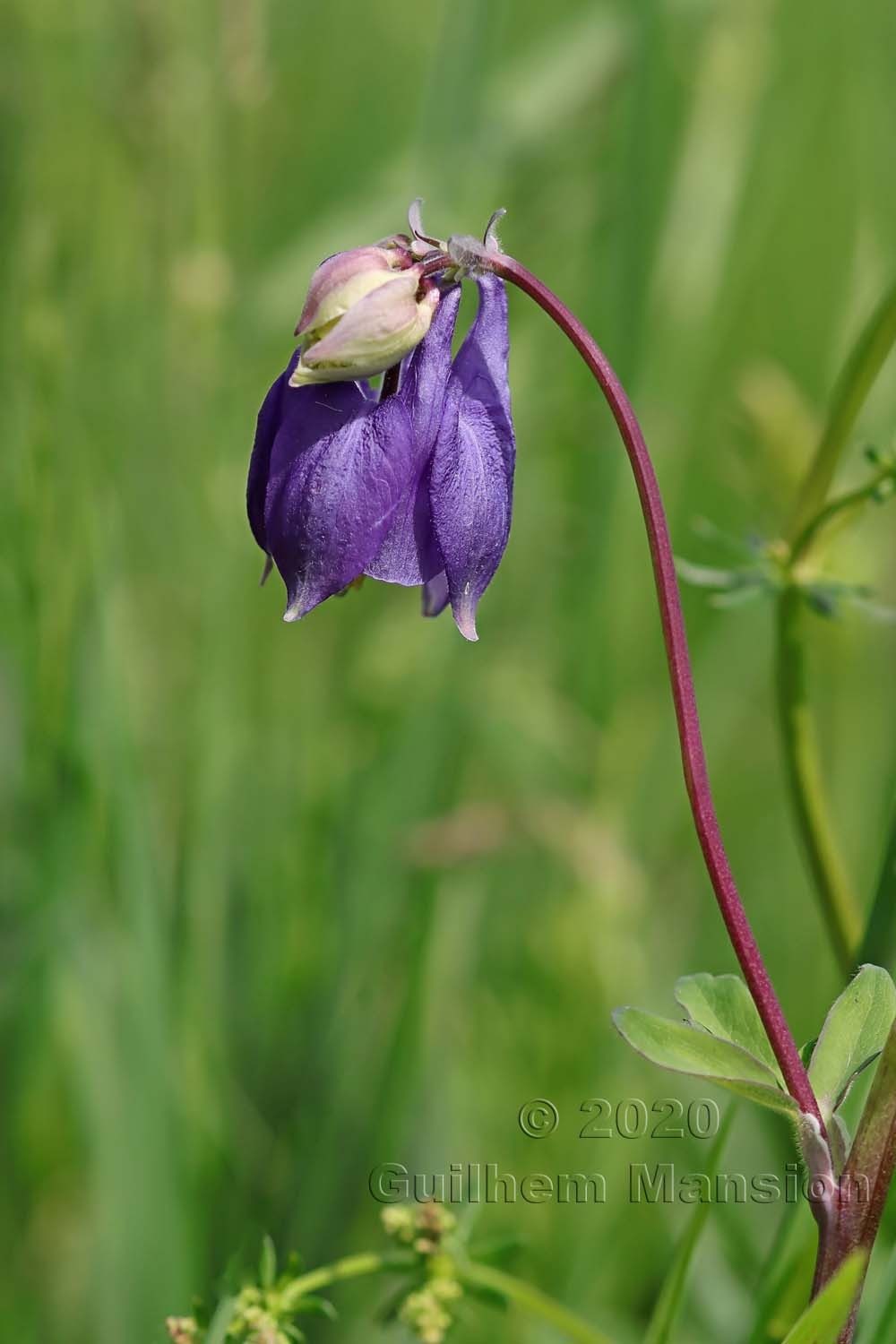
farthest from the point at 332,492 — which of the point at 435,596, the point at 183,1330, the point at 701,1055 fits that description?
the point at 183,1330

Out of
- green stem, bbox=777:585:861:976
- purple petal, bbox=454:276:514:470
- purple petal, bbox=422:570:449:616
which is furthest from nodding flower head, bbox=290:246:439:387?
green stem, bbox=777:585:861:976

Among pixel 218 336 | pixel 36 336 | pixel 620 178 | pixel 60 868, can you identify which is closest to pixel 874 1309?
pixel 60 868

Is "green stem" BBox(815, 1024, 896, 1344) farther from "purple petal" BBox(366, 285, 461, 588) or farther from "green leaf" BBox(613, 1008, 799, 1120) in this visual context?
"purple petal" BBox(366, 285, 461, 588)

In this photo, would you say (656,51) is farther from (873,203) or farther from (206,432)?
(206,432)

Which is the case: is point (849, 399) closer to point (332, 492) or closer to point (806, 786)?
point (806, 786)

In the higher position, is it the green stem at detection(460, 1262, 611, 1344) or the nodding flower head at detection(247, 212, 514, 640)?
the nodding flower head at detection(247, 212, 514, 640)

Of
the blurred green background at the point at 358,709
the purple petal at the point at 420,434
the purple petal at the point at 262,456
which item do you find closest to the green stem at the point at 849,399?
the purple petal at the point at 420,434
